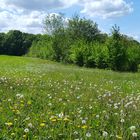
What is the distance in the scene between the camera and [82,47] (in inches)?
2213

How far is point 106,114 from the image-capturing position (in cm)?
855

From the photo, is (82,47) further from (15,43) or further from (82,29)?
(15,43)

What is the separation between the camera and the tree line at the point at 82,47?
46094 millimetres

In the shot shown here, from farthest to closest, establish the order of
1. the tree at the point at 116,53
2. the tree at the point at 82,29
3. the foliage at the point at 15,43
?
the foliage at the point at 15,43 < the tree at the point at 82,29 < the tree at the point at 116,53

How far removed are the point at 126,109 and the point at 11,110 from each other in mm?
2504

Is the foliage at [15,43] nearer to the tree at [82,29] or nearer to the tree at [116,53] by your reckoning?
the tree at [82,29]

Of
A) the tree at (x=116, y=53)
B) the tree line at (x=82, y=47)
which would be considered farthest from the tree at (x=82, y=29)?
the tree at (x=116, y=53)

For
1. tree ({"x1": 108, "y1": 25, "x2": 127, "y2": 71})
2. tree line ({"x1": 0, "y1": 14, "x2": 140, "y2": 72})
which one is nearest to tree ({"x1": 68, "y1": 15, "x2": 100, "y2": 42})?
tree line ({"x1": 0, "y1": 14, "x2": 140, "y2": 72})

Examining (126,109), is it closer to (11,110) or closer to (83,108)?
(83,108)

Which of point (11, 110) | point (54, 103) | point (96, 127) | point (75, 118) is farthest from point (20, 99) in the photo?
point (96, 127)

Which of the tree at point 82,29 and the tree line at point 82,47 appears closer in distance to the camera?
the tree line at point 82,47

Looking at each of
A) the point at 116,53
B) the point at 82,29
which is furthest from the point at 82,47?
the point at 82,29

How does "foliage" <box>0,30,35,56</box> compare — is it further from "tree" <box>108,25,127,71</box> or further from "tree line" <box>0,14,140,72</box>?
"tree" <box>108,25,127,71</box>


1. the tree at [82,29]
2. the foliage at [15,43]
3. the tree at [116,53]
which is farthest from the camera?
the foliage at [15,43]
